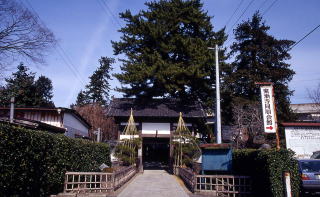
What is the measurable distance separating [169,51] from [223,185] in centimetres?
1679

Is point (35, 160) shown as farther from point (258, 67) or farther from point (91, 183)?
point (258, 67)

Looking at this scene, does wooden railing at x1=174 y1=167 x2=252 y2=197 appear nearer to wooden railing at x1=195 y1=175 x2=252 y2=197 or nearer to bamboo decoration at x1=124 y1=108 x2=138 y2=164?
wooden railing at x1=195 y1=175 x2=252 y2=197

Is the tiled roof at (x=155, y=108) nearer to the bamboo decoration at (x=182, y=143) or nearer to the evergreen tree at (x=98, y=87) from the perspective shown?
the bamboo decoration at (x=182, y=143)

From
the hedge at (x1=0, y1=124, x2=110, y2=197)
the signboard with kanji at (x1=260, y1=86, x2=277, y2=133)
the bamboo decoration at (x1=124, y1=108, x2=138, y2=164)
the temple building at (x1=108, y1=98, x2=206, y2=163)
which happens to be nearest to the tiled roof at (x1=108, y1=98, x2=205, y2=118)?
the temple building at (x1=108, y1=98, x2=206, y2=163)

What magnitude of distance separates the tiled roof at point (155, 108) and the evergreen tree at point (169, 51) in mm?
1171

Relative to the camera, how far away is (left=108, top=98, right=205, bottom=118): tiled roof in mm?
23767

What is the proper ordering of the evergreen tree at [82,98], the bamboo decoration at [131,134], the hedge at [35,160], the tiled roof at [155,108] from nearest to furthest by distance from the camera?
the hedge at [35,160]
the bamboo decoration at [131,134]
the tiled roof at [155,108]
the evergreen tree at [82,98]

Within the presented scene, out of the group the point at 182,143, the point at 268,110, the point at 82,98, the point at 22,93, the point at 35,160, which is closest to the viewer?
the point at 35,160

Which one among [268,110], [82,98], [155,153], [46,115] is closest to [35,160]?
[268,110]

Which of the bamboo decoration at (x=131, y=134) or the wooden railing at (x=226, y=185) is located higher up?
the bamboo decoration at (x=131, y=134)

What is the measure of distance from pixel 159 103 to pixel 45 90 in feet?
131

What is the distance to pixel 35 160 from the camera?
29.7ft

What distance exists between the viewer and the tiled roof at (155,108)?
23767mm

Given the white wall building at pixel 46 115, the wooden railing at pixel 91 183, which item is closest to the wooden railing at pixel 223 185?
the wooden railing at pixel 91 183
